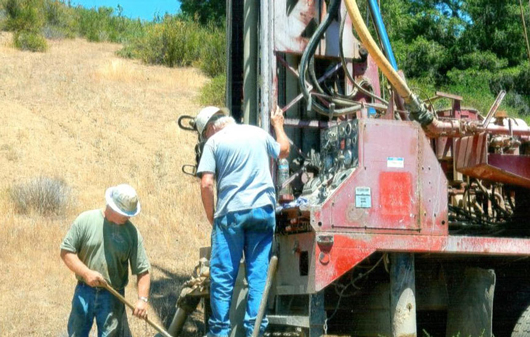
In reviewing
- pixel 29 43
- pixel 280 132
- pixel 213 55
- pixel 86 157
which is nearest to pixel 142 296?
pixel 280 132

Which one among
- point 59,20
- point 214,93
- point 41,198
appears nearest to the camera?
point 41,198

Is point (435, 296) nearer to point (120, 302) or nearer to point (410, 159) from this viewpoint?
point (410, 159)

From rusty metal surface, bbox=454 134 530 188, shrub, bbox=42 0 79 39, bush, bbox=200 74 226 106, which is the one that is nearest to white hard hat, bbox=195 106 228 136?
rusty metal surface, bbox=454 134 530 188

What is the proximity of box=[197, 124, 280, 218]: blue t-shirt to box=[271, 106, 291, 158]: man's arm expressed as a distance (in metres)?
0.30

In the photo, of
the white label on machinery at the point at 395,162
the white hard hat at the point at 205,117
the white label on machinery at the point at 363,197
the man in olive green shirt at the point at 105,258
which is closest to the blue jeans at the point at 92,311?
the man in olive green shirt at the point at 105,258

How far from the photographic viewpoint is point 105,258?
705 cm

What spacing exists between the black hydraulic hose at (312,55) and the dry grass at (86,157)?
8.55ft

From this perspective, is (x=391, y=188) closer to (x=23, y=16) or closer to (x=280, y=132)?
(x=280, y=132)

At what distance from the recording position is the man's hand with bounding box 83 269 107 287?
6.81 metres

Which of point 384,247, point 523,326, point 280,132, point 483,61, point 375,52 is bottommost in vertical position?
point 523,326

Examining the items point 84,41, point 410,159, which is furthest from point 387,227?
point 84,41

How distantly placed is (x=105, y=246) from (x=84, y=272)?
0.95 ft

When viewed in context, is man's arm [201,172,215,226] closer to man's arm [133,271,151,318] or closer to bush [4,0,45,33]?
man's arm [133,271,151,318]

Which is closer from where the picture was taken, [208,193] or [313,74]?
[208,193]
